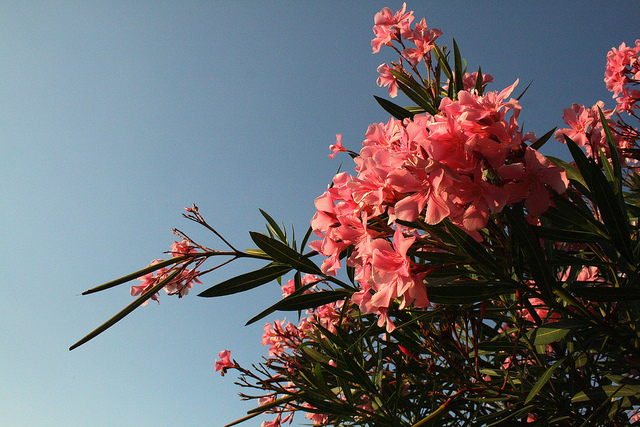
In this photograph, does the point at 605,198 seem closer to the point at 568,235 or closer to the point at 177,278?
the point at 568,235

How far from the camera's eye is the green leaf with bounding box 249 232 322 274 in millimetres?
1032

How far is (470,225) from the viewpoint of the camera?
642 mm

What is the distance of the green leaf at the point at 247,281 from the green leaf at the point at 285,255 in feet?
0.29

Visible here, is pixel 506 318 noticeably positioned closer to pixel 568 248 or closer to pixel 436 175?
pixel 568 248

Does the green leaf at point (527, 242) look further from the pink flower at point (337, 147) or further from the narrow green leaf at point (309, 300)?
the pink flower at point (337, 147)

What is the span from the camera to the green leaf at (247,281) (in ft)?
3.53

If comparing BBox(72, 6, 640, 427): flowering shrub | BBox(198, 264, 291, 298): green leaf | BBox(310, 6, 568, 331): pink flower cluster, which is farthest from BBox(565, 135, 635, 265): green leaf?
BBox(198, 264, 291, 298): green leaf

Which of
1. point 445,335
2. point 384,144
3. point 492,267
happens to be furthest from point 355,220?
point 445,335

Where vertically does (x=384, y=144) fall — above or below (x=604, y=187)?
above

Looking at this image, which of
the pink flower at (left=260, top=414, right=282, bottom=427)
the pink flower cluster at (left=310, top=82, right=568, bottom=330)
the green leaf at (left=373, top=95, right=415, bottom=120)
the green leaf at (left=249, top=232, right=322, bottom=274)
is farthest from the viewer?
the pink flower at (left=260, top=414, right=282, bottom=427)

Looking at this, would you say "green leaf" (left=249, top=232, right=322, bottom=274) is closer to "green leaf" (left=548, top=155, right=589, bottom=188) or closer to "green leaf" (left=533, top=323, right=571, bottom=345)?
"green leaf" (left=533, top=323, right=571, bottom=345)

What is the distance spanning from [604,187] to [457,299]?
36 centimetres

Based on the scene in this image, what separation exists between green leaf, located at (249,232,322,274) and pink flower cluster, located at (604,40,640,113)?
9.76 feet

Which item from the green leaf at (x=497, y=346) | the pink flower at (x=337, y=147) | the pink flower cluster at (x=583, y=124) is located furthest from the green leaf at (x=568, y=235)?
the pink flower at (x=337, y=147)
